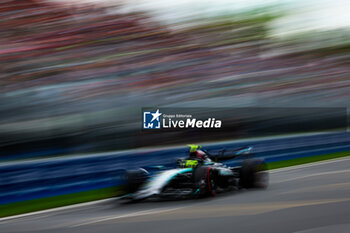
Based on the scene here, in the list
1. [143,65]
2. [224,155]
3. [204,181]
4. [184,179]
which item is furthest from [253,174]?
[143,65]

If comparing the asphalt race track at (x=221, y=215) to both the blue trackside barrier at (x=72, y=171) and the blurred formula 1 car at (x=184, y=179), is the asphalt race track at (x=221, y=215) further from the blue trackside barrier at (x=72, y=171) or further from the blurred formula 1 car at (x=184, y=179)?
the blue trackside barrier at (x=72, y=171)

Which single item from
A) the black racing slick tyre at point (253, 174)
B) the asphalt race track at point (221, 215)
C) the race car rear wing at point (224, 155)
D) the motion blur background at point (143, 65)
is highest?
the motion blur background at point (143, 65)

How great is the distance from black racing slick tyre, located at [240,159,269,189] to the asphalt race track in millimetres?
178

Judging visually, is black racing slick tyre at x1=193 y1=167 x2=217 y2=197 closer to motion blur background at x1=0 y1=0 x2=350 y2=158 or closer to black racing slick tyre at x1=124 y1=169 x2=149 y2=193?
black racing slick tyre at x1=124 y1=169 x2=149 y2=193

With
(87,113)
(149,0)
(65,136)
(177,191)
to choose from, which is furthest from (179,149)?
(149,0)

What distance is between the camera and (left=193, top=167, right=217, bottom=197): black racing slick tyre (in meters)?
6.15

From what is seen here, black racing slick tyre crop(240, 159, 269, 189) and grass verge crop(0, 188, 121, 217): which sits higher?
black racing slick tyre crop(240, 159, 269, 189)

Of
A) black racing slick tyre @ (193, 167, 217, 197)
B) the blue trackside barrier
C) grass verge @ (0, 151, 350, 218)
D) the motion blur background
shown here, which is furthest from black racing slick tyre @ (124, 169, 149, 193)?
the motion blur background

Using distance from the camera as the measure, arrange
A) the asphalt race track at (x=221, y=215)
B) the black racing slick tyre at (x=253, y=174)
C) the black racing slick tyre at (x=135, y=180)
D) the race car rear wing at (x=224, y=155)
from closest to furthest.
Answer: the asphalt race track at (x=221, y=215)
the black racing slick tyre at (x=135, y=180)
the black racing slick tyre at (x=253, y=174)
the race car rear wing at (x=224, y=155)

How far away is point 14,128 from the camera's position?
8.69 meters

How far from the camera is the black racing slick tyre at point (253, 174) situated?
22.7ft

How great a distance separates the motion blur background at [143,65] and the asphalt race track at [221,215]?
5.69 ft

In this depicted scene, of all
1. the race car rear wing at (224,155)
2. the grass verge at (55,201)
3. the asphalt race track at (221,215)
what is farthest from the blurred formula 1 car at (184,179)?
the grass verge at (55,201)

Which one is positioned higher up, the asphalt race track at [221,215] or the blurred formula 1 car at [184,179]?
the blurred formula 1 car at [184,179]
